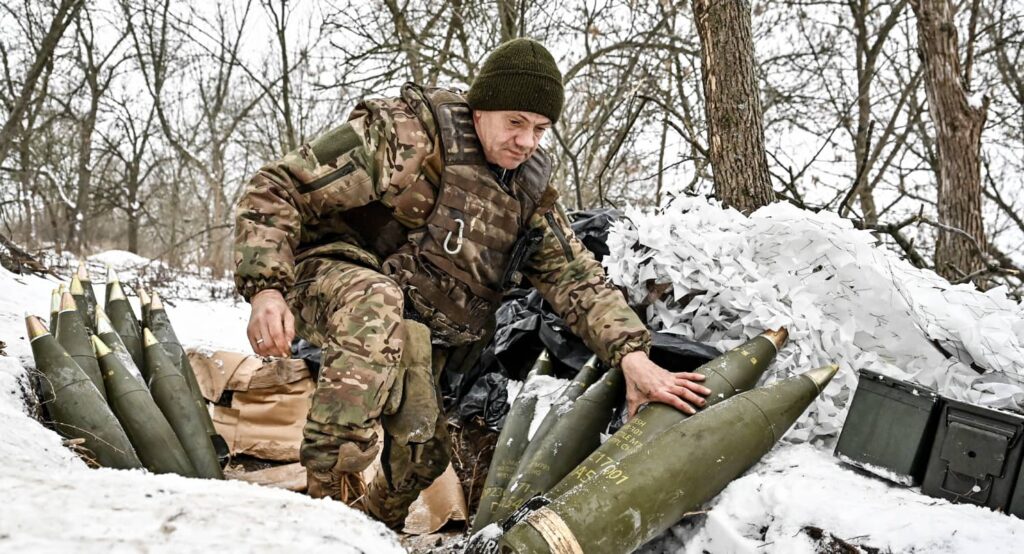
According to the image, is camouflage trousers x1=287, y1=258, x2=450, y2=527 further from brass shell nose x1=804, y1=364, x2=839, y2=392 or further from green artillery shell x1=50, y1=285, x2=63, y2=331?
brass shell nose x1=804, y1=364, x2=839, y2=392

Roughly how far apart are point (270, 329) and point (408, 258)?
643 mm

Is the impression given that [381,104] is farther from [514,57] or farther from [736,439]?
[736,439]

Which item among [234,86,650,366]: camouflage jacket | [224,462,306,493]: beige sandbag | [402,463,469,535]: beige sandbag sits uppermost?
[234,86,650,366]: camouflage jacket

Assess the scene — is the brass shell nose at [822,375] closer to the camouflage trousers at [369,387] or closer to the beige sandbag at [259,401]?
the camouflage trousers at [369,387]

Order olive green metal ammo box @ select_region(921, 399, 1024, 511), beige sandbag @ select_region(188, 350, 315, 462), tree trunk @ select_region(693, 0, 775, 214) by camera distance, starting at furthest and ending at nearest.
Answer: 1. tree trunk @ select_region(693, 0, 775, 214)
2. beige sandbag @ select_region(188, 350, 315, 462)
3. olive green metal ammo box @ select_region(921, 399, 1024, 511)

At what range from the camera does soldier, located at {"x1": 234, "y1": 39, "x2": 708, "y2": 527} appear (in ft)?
6.60

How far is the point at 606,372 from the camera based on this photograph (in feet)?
8.80

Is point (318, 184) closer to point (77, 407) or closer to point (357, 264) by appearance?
point (357, 264)

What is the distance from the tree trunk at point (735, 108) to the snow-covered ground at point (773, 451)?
→ 0.62 m

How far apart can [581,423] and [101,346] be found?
180 centimetres

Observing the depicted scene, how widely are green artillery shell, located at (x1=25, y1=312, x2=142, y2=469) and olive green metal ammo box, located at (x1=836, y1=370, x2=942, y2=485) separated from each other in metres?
2.25

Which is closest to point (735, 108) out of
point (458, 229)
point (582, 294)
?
point (582, 294)

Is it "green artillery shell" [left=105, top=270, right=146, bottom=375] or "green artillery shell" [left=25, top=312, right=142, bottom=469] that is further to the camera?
"green artillery shell" [left=105, top=270, right=146, bottom=375]


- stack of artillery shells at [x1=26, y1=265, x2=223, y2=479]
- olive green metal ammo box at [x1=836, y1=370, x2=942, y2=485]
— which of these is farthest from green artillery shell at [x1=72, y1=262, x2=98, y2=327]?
olive green metal ammo box at [x1=836, y1=370, x2=942, y2=485]
